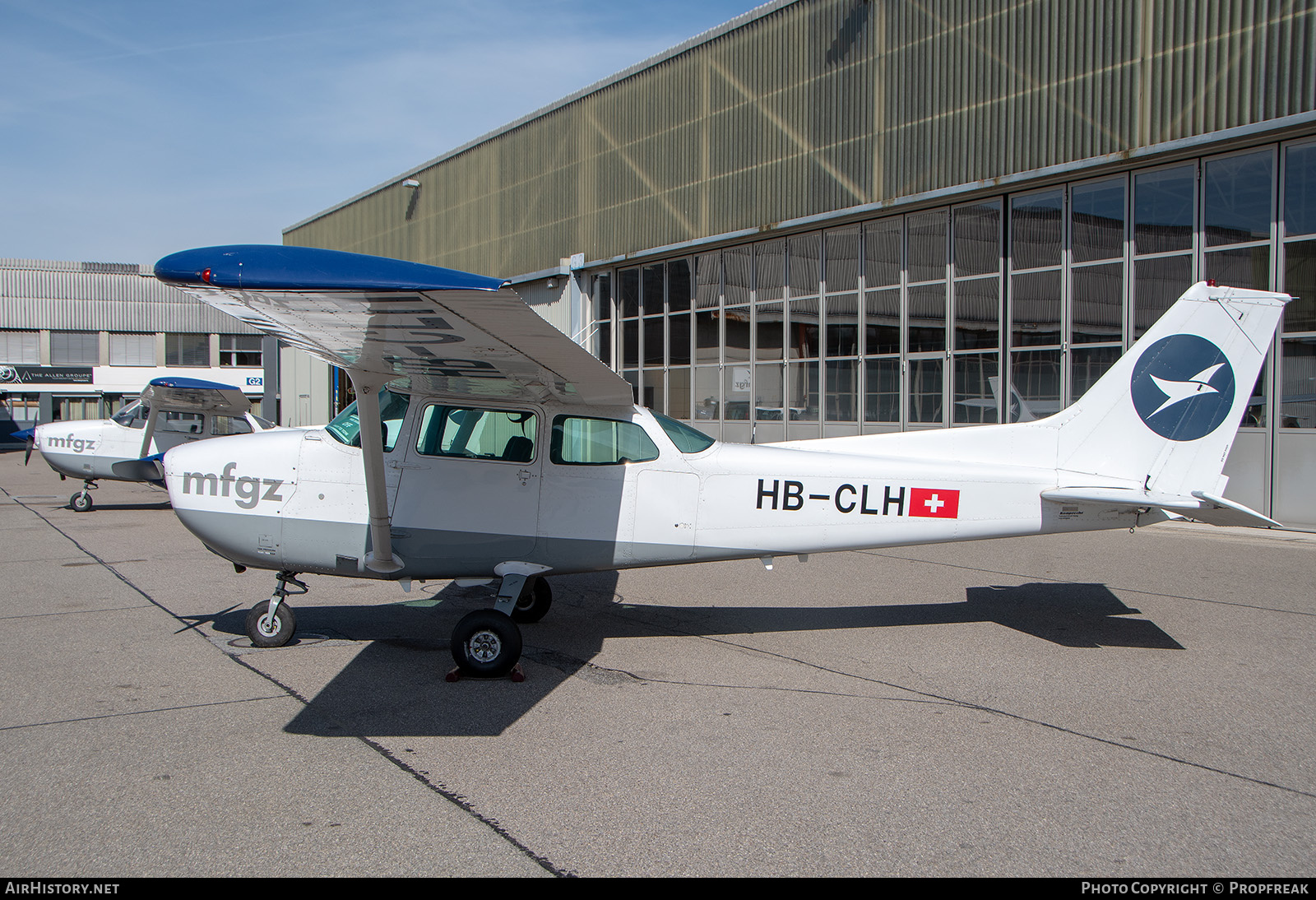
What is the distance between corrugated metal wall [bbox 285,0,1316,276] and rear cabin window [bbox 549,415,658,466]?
10489 mm

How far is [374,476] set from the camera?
543cm

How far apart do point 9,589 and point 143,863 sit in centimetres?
634

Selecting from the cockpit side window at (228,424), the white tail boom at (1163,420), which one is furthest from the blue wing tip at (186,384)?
the white tail boom at (1163,420)

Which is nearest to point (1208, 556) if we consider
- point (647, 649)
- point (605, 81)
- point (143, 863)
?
point (647, 649)

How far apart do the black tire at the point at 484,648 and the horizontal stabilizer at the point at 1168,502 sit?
377 centimetres

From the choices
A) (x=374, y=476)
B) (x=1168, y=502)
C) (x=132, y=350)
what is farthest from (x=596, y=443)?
(x=132, y=350)

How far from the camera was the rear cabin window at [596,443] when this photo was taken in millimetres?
5918

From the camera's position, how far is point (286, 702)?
4809 millimetres

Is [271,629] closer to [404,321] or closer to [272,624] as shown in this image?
[272,624]

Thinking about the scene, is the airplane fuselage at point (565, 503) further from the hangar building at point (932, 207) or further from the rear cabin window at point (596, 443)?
the hangar building at point (932, 207)

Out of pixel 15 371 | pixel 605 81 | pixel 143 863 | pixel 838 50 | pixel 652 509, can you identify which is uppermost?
pixel 605 81

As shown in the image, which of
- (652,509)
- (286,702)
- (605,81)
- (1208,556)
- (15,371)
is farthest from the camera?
(15,371)
